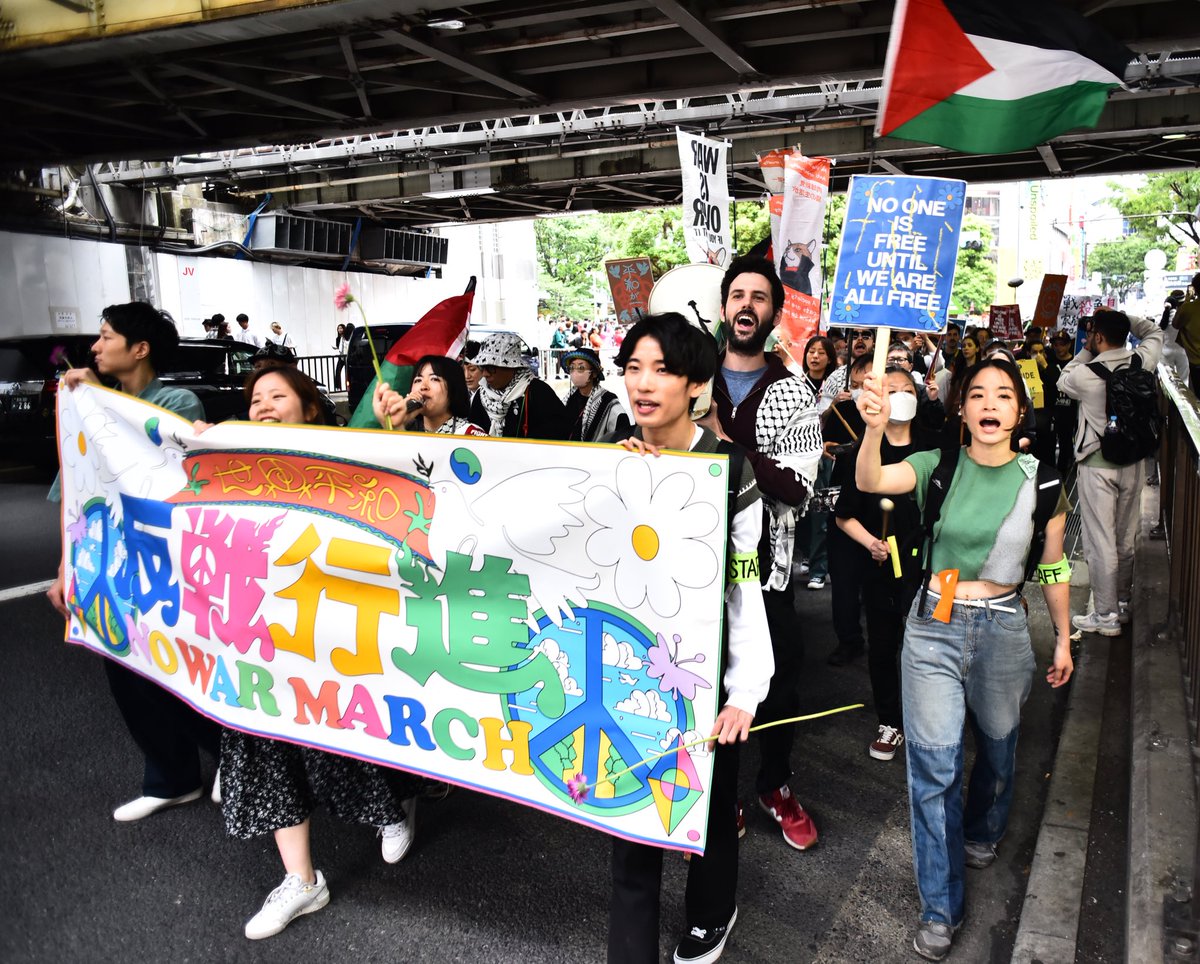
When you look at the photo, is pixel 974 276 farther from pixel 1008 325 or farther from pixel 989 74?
pixel 989 74

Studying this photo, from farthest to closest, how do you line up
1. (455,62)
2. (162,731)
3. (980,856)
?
(455,62) → (162,731) → (980,856)

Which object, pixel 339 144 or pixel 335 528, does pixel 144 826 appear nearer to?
pixel 335 528

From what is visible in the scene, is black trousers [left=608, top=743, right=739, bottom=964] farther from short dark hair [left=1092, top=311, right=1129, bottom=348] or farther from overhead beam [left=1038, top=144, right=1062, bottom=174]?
overhead beam [left=1038, top=144, right=1062, bottom=174]

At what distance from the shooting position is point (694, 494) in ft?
8.64

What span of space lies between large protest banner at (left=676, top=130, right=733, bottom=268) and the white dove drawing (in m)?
3.12

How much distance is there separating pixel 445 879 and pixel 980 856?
6.77 feet

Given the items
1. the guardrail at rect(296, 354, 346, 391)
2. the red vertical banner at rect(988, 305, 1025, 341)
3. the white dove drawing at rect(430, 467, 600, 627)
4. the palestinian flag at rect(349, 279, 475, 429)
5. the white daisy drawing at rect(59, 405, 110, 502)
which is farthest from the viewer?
the guardrail at rect(296, 354, 346, 391)

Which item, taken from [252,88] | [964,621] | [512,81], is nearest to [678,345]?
[964,621]

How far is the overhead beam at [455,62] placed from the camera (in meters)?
7.89

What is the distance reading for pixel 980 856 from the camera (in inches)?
145

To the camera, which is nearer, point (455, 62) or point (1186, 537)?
point (1186, 537)

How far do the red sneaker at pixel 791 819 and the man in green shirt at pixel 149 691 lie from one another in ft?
8.00

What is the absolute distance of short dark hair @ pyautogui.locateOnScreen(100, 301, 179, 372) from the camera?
13.3ft

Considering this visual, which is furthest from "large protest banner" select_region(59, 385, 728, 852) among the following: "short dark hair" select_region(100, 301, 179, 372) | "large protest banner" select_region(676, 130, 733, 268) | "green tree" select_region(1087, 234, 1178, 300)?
"green tree" select_region(1087, 234, 1178, 300)
